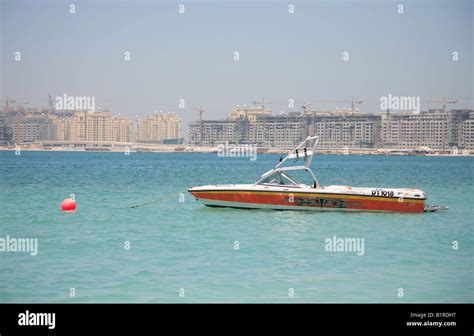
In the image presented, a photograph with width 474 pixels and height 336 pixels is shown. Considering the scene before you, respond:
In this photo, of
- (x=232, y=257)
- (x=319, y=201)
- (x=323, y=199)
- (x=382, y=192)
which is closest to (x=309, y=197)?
(x=319, y=201)

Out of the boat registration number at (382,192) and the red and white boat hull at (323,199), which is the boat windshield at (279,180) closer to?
the red and white boat hull at (323,199)

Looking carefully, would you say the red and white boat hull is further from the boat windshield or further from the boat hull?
the boat windshield

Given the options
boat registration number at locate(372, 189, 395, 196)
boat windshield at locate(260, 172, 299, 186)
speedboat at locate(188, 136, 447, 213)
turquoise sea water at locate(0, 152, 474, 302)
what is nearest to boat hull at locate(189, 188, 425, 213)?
speedboat at locate(188, 136, 447, 213)

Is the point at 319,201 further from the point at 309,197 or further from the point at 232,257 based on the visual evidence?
the point at 232,257

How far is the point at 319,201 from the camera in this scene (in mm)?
28703

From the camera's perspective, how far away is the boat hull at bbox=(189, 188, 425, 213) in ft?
94.0

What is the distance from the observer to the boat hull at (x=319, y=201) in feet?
94.0

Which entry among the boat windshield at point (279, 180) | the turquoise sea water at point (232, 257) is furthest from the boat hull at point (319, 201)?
the boat windshield at point (279, 180)

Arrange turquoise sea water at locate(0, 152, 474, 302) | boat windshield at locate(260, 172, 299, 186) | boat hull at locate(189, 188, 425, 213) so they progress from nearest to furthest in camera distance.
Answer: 1. turquoise sea water at locate(0, 152, 474, 302)
2. boat hull at locate(189, 188, 425, 213)
3. boat windshield at locate(260, 172, 299, 186)
